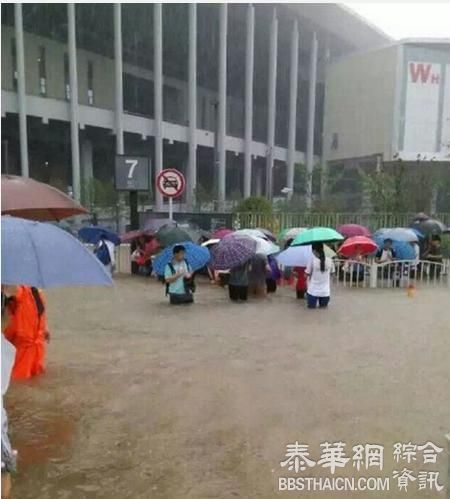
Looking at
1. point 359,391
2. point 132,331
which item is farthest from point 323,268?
point 359,391

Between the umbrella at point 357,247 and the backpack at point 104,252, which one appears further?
the backpack at point 104,252

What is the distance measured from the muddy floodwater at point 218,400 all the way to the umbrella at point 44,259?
→ 1122 millimetres

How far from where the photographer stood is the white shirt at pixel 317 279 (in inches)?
293

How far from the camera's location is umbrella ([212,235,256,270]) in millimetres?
7672

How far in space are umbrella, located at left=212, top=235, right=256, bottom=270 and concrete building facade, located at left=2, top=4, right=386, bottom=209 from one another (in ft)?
27.4

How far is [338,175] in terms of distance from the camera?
2473 centimetres

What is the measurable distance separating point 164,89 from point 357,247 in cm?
1607

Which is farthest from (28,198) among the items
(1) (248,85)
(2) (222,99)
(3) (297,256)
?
(1) (248,85)

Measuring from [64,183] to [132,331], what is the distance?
15373 mm

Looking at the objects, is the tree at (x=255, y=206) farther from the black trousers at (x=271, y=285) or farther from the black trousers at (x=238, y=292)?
the black trousers at (x=238, y=292)

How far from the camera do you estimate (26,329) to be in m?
4.35

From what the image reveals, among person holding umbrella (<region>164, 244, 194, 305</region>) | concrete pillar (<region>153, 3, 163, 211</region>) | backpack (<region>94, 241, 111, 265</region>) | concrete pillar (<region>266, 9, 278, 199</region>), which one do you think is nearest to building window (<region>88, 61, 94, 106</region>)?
concrete pillar (<region>153, 3, 163, 211</region>)

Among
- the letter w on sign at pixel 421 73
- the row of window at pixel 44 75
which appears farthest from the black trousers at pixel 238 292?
the letter w on sign at pixel 421 73

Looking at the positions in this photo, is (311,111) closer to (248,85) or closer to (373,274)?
(248,85)
